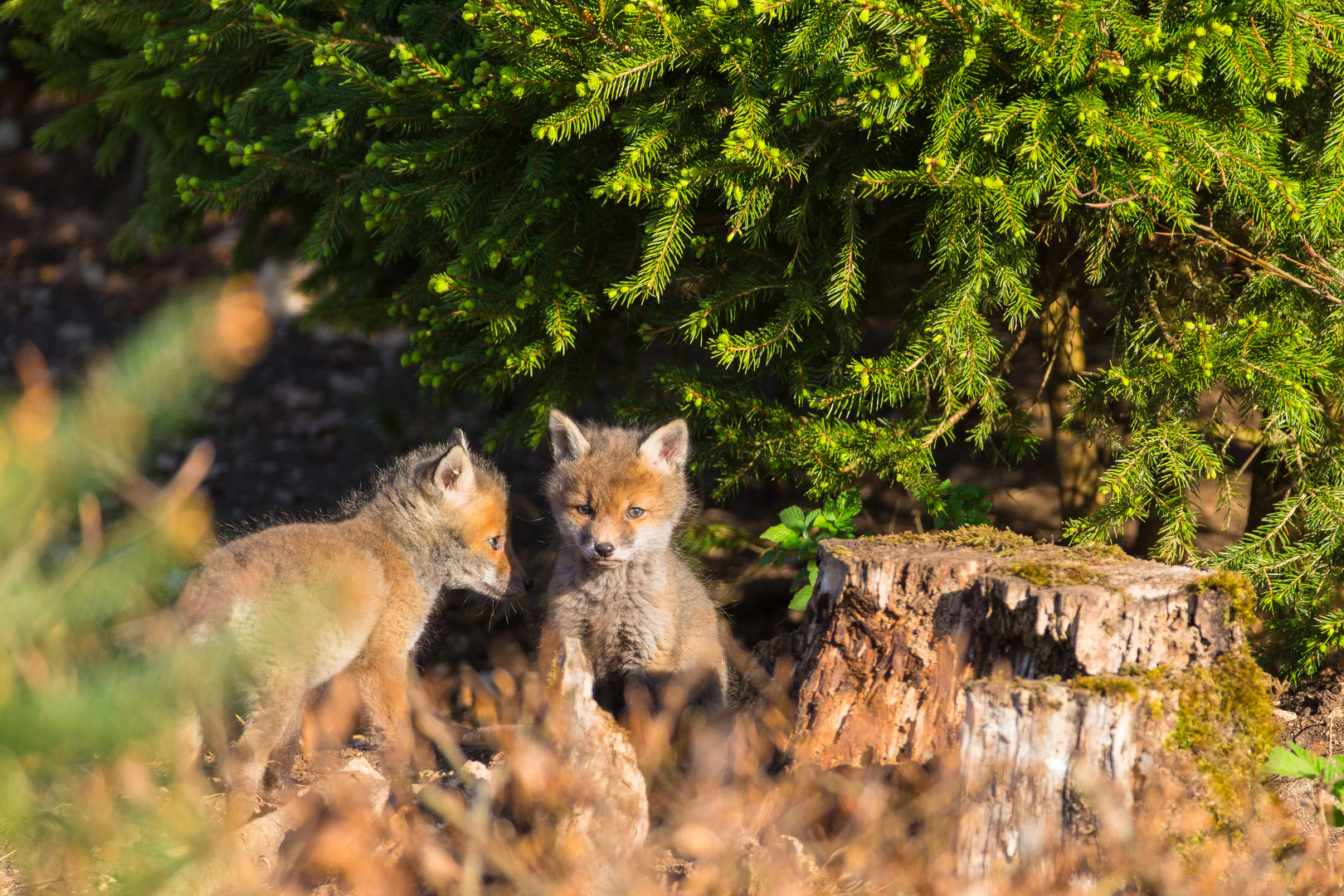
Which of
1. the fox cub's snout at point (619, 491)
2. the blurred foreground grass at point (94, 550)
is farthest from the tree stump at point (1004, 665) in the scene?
the blurred foreground grass at point (94, 550)

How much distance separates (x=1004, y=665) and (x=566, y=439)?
240cm

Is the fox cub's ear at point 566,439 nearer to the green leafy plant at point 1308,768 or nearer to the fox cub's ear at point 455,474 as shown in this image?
the fox cub's ear at point 455,474

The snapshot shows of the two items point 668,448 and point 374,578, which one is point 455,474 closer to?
point 374,578

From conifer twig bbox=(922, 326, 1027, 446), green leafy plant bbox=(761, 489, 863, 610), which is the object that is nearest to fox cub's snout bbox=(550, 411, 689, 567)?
green leafy plant bbox=(761, 489, 863, 610)

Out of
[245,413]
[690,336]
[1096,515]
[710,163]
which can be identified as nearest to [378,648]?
→ [690,336]

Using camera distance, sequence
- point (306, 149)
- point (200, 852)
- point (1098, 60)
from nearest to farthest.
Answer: point (200, 852) → point (1098, 60) → point (306, 149)

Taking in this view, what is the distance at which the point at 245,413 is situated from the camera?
30.6 ft

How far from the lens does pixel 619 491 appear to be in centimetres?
451

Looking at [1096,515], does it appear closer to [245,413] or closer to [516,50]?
[516,50]

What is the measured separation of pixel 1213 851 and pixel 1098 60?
261 centimetres

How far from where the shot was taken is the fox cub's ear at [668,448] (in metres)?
4.55

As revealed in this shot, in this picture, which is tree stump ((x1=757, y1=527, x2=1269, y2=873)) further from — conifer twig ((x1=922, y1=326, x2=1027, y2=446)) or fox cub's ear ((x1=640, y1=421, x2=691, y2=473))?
fox cub's ear ((x1=640, y1=421, x2=691, y2=473))

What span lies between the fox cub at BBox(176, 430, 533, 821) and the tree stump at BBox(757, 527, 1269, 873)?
180 cm

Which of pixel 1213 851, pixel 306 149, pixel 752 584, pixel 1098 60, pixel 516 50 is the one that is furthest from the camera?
pixel 752 584
